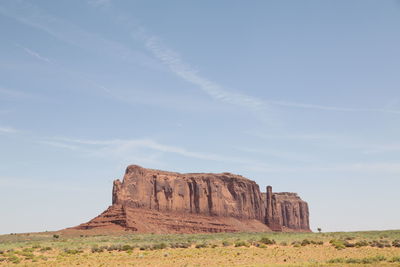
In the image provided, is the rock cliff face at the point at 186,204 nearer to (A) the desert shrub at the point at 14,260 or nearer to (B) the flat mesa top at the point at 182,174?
(B) the flat mesa top at the point at 182,174

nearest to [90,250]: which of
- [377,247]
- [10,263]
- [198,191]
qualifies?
[10,263]

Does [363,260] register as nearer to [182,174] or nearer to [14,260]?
[14,260]

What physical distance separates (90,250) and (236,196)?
113 m

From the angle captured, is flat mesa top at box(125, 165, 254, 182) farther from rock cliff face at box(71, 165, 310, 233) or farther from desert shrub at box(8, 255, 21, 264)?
desert shrub at box(8, 255, 21, 264)

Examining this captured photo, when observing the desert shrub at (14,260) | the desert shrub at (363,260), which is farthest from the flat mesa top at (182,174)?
the desert shrub at (363,260)

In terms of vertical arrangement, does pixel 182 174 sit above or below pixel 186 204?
above

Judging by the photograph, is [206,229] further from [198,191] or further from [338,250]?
[338,250]

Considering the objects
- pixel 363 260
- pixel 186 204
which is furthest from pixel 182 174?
pixel 363 260

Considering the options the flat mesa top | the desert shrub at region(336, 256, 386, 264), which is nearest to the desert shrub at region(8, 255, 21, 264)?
the desert shrub at region(336, 256, 386, 264)

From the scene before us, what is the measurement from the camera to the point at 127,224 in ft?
307

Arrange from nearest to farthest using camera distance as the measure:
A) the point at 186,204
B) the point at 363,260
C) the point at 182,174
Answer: the point at 363,260
the point at 186,204
the point at 182,174

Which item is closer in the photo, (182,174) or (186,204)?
(186,204)

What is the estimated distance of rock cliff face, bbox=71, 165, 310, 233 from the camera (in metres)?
103

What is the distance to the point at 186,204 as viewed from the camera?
128 m
